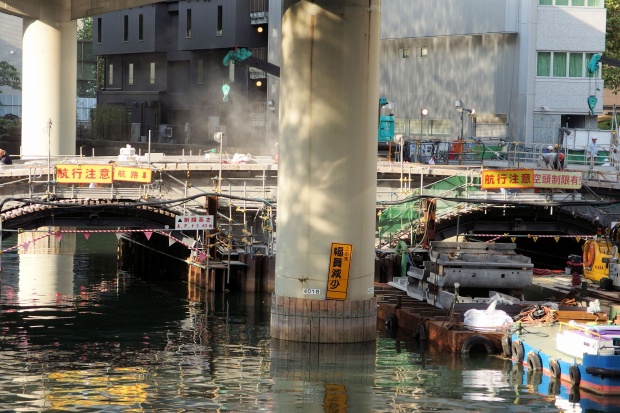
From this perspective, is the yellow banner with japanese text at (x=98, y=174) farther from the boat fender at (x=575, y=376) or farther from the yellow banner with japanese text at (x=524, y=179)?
the boat fender at (x=575, y=376)

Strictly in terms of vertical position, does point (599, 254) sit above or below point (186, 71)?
below

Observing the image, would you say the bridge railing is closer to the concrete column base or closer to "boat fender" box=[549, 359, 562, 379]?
the concrete column base

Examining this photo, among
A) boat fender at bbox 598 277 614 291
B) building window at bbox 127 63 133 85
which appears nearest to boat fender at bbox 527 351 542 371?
boat fender at bbox 598 277 614 291

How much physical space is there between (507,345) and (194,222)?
1925 centimetres

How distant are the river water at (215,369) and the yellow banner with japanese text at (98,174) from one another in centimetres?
521

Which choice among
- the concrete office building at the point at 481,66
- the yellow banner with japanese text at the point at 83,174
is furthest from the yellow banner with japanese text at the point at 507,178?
the concrete office building at the point at 481,66

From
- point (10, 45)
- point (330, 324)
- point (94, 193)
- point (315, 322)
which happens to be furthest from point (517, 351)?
point (10, 45)

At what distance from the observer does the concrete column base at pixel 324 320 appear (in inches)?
1441

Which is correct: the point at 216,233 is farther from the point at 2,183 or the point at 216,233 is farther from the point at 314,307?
the point at 314,307

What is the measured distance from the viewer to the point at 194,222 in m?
52.2

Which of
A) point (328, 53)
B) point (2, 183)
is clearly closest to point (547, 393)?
point (328, 53)

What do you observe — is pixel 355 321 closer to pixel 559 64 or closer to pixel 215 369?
pixel 215 369

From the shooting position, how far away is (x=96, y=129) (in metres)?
127

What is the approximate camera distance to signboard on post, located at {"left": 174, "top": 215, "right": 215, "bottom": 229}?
2035 inches
